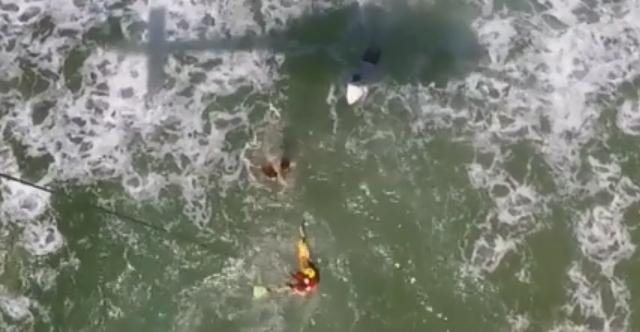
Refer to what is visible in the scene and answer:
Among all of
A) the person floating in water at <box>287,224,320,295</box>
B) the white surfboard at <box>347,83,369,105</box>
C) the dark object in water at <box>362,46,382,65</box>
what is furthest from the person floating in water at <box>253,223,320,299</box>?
the dark object in water at <box>362,46,382,65</box>

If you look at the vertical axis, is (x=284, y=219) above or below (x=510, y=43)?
below

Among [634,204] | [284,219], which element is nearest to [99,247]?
[284,219]

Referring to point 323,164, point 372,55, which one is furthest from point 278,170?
point 372,55

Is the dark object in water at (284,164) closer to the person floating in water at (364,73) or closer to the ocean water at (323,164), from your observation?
the ocean water at (323,164)

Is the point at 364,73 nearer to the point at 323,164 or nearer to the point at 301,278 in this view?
the point at 323,164

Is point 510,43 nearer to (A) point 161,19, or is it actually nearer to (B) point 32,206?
(A) point 161,19
